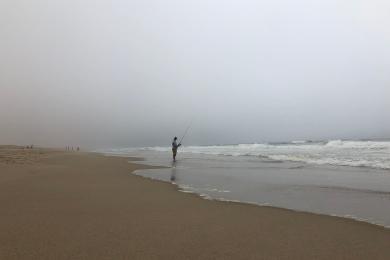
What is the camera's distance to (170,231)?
15.8 ft

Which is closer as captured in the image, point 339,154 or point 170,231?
point 170,231

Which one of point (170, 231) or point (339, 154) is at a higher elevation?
point (339, 154)

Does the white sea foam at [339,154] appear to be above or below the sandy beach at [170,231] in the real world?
above

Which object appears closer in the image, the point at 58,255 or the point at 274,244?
the point at 58,255

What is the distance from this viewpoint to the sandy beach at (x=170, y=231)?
3.91 metres

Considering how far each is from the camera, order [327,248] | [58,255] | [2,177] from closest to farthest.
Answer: [58,255], [327,248], [2,177]

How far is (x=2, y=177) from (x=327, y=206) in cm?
952

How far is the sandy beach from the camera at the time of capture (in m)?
3.91

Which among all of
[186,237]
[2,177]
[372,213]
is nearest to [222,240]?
[186,237]

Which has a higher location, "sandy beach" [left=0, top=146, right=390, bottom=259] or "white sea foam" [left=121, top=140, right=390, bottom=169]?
"white sea foam" [left=121, top=140, right=390, bottom=169]

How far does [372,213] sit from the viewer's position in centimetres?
632

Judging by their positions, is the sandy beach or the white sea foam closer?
the sandy beach

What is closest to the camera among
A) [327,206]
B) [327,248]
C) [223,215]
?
[327,248]

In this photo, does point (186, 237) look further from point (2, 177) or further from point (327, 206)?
point (2, 177)
